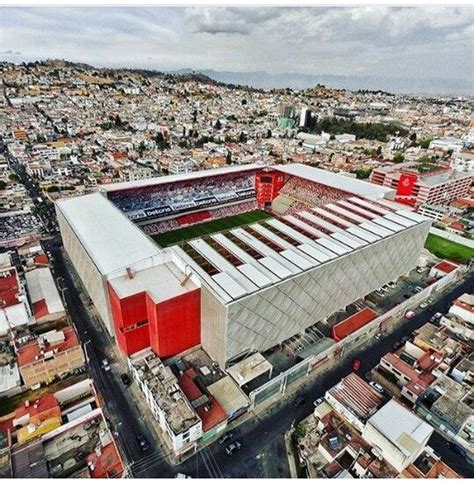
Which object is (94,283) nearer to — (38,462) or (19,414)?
(19,414)

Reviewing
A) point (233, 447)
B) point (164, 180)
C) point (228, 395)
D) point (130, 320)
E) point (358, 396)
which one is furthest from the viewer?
point (164, 180)

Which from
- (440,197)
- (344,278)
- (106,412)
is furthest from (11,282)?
(440,197)

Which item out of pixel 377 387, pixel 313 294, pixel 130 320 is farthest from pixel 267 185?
pixel 377 387

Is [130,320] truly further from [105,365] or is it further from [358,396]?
[358,396]

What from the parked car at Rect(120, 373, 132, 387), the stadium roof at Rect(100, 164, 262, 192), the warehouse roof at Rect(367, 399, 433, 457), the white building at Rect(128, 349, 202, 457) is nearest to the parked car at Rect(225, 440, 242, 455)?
the white building at Rect(128, 349, 202, 457)

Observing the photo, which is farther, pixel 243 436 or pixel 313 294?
pixel 313 294
